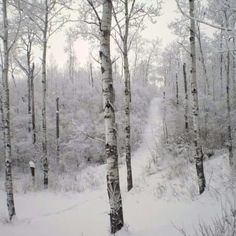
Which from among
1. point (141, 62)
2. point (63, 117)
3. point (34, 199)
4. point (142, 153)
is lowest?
point (34, 199)

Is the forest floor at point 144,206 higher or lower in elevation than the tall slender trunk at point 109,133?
lower

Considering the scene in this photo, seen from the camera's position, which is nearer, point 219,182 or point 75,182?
point 219,182

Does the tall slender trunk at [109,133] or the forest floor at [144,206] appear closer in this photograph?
the tall slender trunk at [109,133]

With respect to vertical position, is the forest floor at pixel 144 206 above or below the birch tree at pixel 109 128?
below

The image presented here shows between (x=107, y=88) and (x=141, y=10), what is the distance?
8569 mm

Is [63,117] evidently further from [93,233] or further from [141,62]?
[141,62]

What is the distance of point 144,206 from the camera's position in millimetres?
9727

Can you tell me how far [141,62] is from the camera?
5425cm

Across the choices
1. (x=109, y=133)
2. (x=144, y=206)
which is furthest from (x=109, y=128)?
(x=144, y=206)

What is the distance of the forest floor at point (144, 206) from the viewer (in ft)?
22.4

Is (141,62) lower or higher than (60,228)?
higher

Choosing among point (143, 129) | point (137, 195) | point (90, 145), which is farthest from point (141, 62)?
point (137, 195)

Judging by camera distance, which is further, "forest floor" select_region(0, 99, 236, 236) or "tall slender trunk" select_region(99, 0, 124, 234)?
"forest floor" select_region(0, 99, 236, 236)

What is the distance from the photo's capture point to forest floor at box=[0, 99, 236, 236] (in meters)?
6.83
